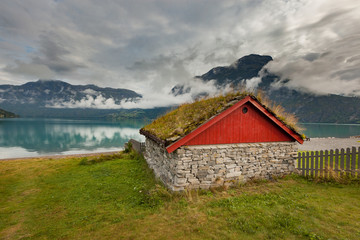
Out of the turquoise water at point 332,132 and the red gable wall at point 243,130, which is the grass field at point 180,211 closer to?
the red gable wall at point 243,130

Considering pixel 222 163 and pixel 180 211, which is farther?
pixel 222 163

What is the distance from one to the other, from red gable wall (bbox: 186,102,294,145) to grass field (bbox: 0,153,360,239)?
240cm

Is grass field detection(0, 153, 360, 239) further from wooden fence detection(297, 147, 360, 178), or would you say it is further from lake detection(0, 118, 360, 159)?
lake detection(0, 118, 360, 159)

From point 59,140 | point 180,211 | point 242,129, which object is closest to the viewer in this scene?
point 180,211

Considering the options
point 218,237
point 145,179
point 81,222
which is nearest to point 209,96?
point 145,179

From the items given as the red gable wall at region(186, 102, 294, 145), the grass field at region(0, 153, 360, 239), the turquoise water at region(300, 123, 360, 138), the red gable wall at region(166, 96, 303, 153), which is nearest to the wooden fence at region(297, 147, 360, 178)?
the grass field at region(0, 153, 360, 239)

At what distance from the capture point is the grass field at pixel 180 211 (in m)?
5.38

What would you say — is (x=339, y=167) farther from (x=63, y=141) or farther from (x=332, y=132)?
(x=332, y=132)

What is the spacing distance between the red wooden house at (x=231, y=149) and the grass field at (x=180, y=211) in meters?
0.69

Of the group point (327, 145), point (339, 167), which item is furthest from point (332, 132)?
point (339, 167)

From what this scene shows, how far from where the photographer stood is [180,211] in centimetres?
674

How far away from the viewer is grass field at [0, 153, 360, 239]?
538cm

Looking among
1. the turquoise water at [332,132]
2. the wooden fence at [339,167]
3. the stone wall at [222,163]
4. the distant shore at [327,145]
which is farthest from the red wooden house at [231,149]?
the turquoise water at [332,132]

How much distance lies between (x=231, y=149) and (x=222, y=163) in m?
0.87
